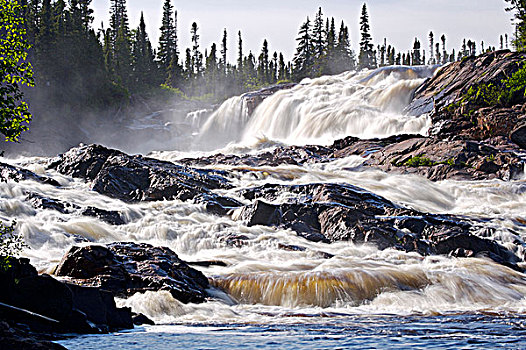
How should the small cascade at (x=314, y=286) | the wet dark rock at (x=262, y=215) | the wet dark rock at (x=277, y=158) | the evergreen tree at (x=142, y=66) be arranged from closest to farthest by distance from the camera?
the small cascade at (x=314, y=286) → the wet dark rock at (x=262, y=215) → the wet dark rock at (x=277, y=158) → the evergreen tree at (x=142, y=66)

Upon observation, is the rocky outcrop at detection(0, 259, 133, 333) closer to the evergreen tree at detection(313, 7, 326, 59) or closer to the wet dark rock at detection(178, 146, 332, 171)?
the wet dark rock at detection(178, 146, 332, 171)

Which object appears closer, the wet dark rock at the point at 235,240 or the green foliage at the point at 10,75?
the green foliage at the point at 10,75

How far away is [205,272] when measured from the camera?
1422cm

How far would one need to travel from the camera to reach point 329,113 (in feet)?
135

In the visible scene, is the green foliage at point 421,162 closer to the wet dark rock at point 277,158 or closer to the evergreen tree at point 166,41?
the wet dark rock at point 277,158

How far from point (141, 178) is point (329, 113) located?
21893 millimetres

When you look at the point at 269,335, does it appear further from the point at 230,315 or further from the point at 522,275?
the point at 522,275

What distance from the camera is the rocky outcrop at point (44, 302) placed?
846 cm

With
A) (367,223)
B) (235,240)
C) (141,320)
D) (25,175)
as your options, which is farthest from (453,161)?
(141,320)

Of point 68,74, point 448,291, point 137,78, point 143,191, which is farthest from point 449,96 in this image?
point 137,78

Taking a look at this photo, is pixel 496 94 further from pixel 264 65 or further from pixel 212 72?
pixel 264 65

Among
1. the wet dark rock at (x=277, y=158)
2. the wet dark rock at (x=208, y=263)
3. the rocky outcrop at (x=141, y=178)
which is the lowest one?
the wet dark rock at (x=208, y=263)

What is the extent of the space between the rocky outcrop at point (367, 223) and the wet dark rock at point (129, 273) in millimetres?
5881

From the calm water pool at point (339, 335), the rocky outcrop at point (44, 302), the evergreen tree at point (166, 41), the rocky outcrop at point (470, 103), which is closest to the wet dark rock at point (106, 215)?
the calm water pool at point (339, 335)
